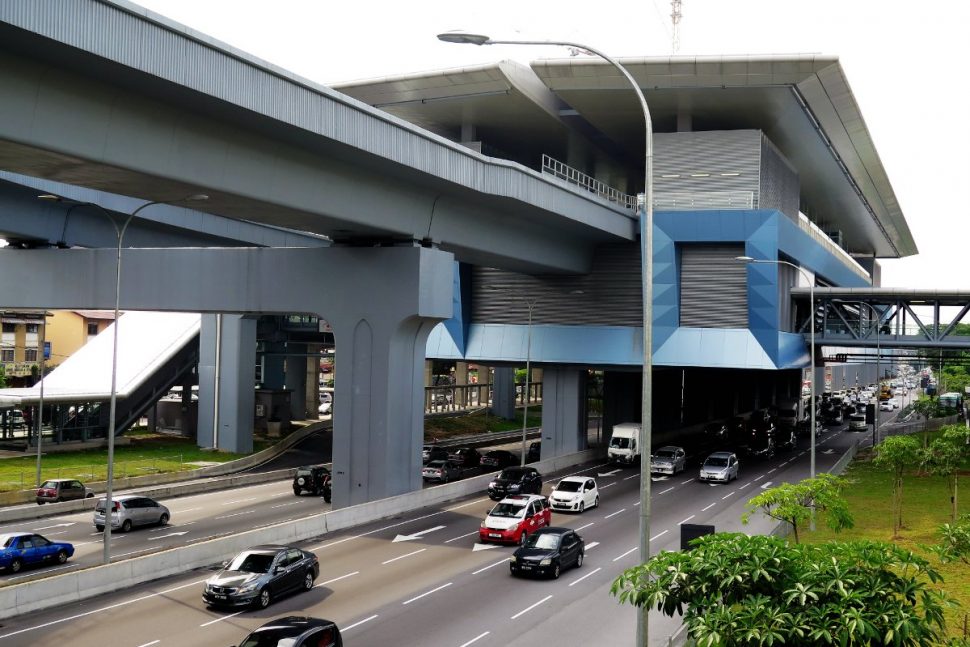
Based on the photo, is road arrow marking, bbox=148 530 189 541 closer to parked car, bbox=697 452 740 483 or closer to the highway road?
the highway road

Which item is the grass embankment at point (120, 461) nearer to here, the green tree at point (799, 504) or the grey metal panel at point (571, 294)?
the grey metal panel at point (571, 294)

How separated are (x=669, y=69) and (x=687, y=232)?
339 inches

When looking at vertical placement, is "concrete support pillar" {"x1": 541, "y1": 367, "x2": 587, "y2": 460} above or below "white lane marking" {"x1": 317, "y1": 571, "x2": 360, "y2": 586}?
above

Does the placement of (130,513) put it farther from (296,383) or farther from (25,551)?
(296,383)

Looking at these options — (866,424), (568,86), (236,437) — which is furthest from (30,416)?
(866,424)

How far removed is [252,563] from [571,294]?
3460cm

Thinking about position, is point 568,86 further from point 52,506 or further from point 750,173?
point 52,506

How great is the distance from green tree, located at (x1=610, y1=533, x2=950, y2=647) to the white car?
86.2ft

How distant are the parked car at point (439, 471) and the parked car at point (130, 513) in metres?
15.7

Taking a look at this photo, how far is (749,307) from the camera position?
50.4 metres

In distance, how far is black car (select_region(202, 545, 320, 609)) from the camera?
22.6 m

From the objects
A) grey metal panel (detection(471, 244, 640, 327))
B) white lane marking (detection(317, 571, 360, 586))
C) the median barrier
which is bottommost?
white lane marking (detection(317, 571, 360, 586))

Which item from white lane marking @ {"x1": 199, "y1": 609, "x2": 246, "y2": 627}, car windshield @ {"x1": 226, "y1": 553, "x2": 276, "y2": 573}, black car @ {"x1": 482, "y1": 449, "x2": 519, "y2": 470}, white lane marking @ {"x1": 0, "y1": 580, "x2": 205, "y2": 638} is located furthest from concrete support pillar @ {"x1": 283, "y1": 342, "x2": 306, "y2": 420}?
white lane marking @ {"x1": 199, "y1": 609, "x2": 246, "y2": 627}

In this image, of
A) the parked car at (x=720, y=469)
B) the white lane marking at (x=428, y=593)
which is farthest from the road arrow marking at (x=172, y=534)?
the parked car at (x=720, y=469)
